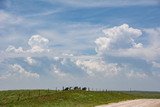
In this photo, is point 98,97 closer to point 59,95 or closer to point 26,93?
point 59,95

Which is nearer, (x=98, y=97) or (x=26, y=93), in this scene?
(x=98, y=97)

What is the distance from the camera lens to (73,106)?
195 ft

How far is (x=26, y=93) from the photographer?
100 meters

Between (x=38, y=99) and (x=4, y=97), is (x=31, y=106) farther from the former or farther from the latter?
(x=4, y=97)

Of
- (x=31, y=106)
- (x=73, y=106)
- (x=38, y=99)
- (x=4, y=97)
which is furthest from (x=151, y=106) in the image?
(x=4, y=97)

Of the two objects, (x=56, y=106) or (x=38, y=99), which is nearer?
(x=56, y=106)

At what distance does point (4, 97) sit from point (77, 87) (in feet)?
69.4

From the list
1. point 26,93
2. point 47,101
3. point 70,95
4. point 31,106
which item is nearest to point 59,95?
point 70,95

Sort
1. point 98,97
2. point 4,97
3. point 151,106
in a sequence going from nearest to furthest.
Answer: point 151,106 → point 98,97 → point 4,97

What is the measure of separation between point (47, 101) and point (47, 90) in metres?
34.0

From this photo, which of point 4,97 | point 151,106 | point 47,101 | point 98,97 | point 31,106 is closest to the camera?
point 151,106

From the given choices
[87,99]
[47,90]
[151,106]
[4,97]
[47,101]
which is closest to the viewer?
[151,106]

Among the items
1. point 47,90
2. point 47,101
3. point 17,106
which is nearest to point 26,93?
point 47,90

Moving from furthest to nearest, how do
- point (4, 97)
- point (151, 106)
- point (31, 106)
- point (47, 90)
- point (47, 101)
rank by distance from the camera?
point (47, 90), point (4, 97), point (47, 101), point (31, 106), point (151, 106)
